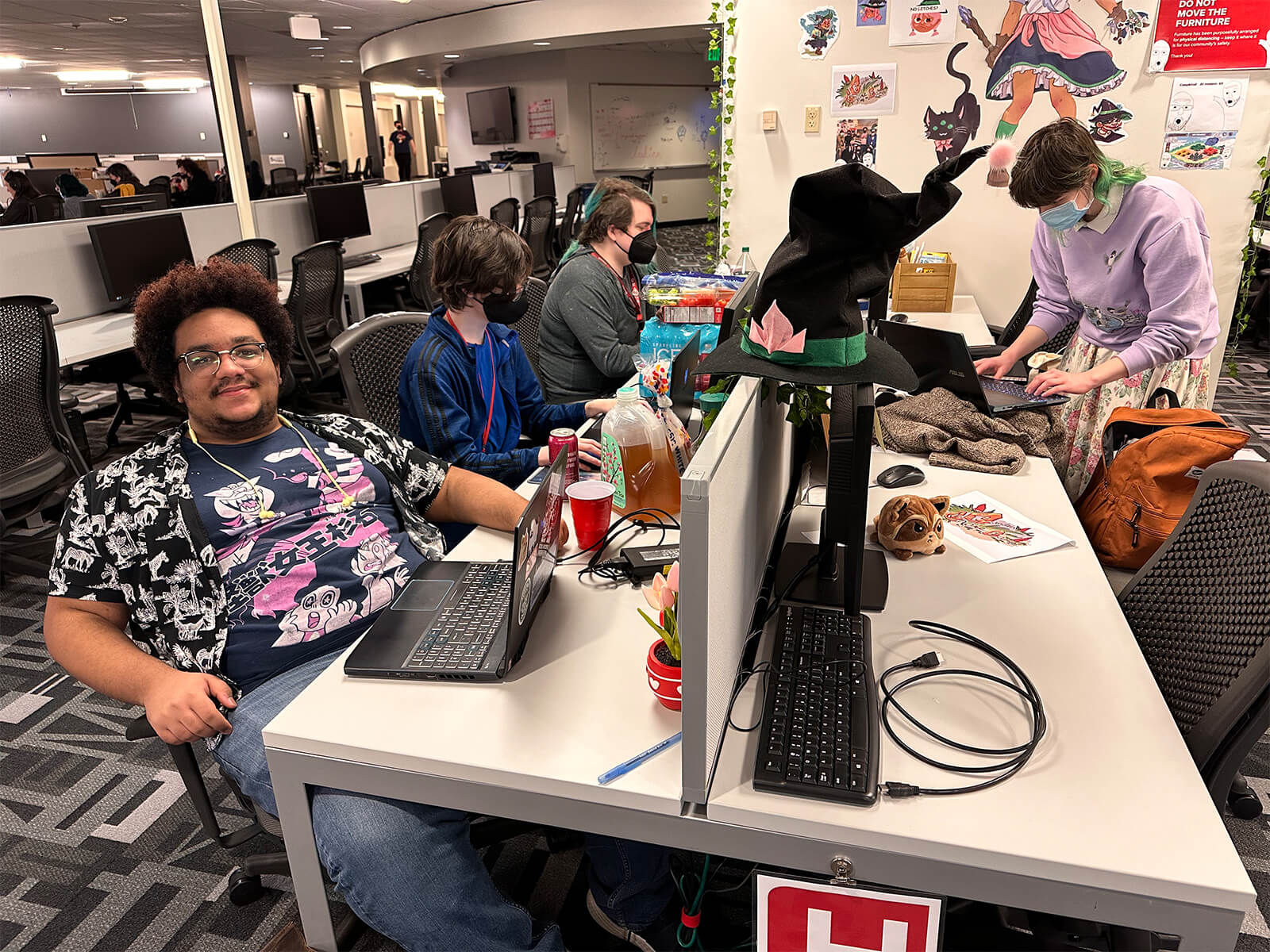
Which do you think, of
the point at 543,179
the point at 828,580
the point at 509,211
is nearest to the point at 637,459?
the point at 828,580

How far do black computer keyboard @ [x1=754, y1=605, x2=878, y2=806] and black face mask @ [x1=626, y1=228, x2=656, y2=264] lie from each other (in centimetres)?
184

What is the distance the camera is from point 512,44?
9.96 meters

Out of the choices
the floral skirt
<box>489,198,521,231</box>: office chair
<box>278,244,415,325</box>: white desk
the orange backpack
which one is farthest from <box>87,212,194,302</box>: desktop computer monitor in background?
the orange backpack

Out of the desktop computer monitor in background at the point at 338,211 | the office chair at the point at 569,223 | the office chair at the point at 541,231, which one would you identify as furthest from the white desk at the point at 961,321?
the office chair at the point at 569,223

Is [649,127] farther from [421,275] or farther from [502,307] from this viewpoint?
[502,307]

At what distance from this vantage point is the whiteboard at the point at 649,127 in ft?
39.7

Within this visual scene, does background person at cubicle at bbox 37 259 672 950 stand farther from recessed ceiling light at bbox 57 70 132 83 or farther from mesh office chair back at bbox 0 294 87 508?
recessed ceiling light at bbox 57 70 132 83

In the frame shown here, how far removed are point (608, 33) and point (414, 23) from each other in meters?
2.74

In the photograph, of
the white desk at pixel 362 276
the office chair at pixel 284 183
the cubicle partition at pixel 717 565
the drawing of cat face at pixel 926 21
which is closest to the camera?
the cubicle partition at pixel 717 565

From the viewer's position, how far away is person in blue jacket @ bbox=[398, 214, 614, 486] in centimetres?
195

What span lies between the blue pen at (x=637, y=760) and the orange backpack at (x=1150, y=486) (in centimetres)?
104

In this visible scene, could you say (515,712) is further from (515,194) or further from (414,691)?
(515,194)

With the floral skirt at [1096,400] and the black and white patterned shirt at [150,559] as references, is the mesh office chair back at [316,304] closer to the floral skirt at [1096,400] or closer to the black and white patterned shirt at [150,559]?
the black and white patterned shirt at [150,559]

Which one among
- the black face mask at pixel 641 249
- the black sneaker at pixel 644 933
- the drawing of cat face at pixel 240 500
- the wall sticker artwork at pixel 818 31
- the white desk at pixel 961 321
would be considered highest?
the wall sticker artwork at pixel 818 31
